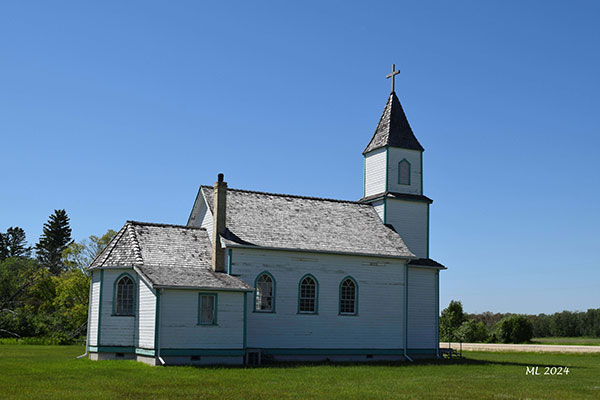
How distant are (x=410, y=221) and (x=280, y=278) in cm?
996

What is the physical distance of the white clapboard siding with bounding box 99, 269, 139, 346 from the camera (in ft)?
103

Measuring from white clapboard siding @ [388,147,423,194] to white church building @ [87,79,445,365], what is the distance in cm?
7

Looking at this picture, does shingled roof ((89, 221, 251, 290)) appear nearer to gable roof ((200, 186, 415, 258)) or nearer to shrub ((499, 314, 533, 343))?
gable roof ((200, 186, 415, 258))

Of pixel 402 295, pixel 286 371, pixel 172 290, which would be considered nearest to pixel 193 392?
pixel 286 371

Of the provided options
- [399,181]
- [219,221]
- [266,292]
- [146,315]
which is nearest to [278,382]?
[146,315]

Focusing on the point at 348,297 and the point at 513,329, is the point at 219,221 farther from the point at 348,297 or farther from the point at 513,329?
the point at 513,329

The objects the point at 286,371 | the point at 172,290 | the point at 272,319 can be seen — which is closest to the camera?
the point at 286,371

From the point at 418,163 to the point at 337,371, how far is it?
55.2 ft

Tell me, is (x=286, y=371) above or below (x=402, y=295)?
below

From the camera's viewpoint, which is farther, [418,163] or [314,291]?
[418,163]

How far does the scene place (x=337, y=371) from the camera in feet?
92.5

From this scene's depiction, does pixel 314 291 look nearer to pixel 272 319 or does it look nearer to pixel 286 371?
pixel 272 319

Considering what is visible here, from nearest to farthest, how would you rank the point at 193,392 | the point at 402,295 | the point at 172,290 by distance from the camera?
the point at 193,392 → the point at 172,290 → the point at 402,295

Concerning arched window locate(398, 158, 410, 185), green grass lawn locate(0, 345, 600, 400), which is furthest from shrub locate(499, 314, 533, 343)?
green grass lawn locate(0, 345, 600, 400)
